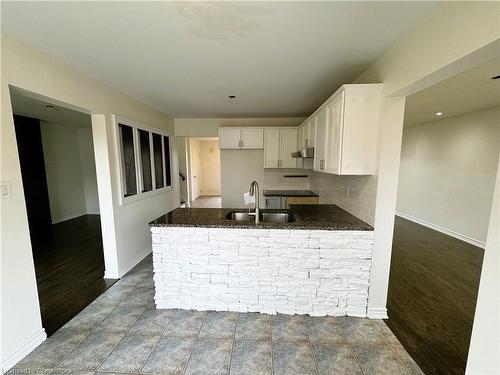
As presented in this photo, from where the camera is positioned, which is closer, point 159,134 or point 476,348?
point 476,348

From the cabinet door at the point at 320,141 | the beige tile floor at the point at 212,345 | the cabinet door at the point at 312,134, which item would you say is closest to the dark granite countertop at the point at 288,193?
the cabinet door at the point at 312,134

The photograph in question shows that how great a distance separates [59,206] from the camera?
5383 millimetres

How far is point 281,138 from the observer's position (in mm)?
4297

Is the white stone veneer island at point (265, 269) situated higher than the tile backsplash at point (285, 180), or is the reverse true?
the tile backsplash at point (285, 180)

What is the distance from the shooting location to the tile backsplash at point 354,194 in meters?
2.05

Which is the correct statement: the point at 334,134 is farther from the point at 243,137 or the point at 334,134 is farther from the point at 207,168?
the point at 207,168

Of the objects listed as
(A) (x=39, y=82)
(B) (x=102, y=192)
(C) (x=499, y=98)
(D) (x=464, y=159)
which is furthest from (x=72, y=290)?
(D) (x=464, y=159)

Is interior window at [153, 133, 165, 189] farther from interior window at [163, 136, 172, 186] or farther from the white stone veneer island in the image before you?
the white stone veneer island

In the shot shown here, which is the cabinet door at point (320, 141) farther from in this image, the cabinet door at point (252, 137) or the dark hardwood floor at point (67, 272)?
the dark hardwood floor at point (67, 272)

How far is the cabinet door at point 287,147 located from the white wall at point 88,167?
5328 millimetres

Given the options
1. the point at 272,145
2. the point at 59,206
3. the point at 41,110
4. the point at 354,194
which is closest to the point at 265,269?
the point at 354,194

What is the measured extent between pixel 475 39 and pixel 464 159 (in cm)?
413

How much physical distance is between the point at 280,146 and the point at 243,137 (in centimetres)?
80

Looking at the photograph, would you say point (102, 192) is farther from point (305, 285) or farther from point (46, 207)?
point (46, 207)
